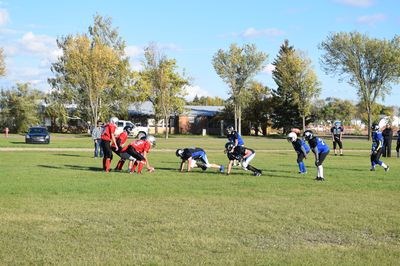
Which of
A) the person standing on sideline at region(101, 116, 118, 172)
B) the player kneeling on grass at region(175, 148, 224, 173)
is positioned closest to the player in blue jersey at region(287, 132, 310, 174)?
the player kneeling on grass at region(175, 148, 224, 173)

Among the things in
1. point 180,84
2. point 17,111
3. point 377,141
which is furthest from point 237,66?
point 377,141

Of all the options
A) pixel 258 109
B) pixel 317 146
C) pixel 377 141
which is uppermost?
pixel 258 109

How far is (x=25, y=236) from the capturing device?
7977 mm

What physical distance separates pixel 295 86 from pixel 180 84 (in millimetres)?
15320

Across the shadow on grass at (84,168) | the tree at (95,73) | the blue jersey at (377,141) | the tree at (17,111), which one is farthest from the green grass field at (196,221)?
the tree at (17,111)

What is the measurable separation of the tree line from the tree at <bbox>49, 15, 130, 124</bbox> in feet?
0.35

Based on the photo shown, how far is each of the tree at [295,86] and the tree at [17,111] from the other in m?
31.9

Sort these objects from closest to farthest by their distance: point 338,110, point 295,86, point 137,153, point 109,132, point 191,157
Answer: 1. point 137,153
2. point 191,157
3. point 109,132
4. point 295,86
5. point 338,110

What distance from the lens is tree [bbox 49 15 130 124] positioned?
61.1 meters

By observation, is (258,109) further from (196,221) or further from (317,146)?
(196,221)

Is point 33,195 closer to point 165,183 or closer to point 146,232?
point 165,183

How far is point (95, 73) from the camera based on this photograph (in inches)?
2410

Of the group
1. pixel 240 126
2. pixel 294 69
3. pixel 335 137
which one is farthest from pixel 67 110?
pixel 335 137

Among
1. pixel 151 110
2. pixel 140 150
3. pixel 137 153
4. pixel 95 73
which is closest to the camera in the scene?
pixel 137 153
